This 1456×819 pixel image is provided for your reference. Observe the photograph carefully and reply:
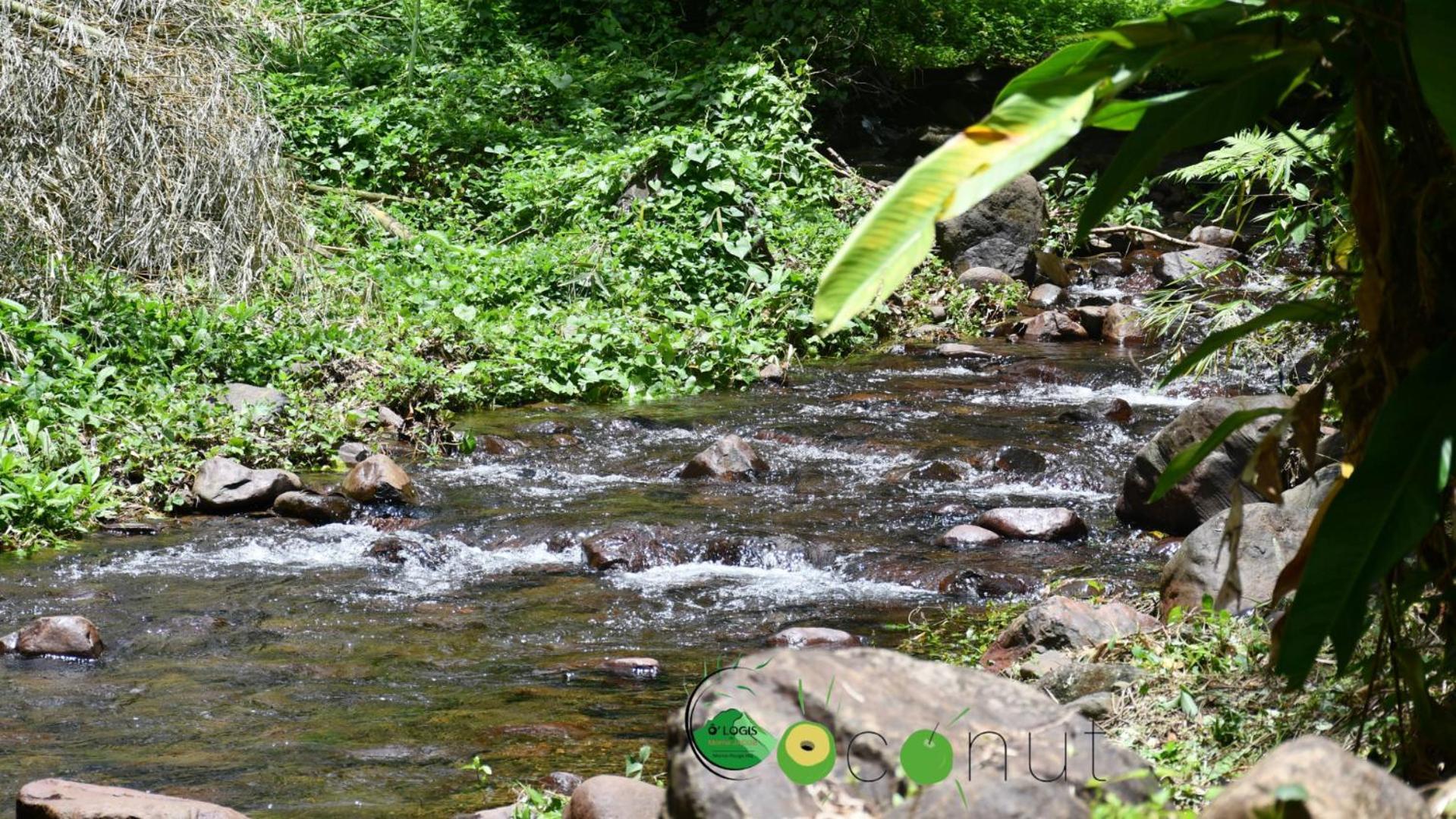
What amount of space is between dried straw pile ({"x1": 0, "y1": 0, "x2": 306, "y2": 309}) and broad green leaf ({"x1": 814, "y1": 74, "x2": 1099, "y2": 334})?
24.8 feet

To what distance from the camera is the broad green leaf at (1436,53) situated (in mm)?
2248

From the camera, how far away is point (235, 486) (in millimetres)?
7211

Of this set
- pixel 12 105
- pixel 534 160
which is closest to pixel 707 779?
pixel 12 105

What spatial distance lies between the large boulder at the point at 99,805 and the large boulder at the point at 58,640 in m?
1.65

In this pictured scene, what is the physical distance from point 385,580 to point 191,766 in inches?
82.3

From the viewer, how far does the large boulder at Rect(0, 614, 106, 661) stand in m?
5.06

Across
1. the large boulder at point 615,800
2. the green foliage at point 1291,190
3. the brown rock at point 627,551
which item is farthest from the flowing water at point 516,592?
the green foliage at point 1291,190

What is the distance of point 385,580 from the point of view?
6.13m

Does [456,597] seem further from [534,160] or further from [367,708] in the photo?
[534,160]

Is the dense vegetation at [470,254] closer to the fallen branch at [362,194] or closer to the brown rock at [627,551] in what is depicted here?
the fallen branch at [362,194]

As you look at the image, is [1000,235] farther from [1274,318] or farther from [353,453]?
[1274,318]

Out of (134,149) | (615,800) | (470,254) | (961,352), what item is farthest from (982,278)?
(615,800)

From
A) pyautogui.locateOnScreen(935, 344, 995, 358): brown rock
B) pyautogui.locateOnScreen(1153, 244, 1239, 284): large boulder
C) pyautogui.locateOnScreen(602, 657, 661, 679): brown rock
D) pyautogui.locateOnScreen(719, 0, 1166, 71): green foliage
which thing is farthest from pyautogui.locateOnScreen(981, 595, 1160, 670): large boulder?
pyautogui.locateOnScreen(719, 0, 1166, 71): green foliage

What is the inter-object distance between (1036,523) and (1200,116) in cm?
420
